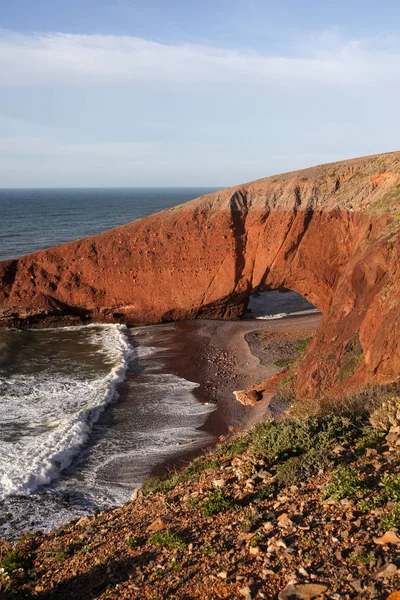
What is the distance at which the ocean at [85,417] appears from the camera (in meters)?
11.0

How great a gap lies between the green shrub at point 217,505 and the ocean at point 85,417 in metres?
3.69

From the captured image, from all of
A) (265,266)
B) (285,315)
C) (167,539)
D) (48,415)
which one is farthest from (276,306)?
(167,539)

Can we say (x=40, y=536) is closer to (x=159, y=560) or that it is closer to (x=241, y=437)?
(x=159, y=560)

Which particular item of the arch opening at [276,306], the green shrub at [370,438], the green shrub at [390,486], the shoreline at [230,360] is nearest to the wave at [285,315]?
the arch opening at [276,306]

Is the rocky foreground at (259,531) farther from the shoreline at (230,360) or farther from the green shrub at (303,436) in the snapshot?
the shoreline at (230,360)

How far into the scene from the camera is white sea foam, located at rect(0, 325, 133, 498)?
11.9 m

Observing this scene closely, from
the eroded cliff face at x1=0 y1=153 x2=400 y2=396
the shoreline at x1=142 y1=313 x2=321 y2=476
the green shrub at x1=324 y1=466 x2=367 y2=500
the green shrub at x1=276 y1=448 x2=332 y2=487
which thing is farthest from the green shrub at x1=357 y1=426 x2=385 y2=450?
the shoreline at x1=142 y1=313 x2=321 y2=476

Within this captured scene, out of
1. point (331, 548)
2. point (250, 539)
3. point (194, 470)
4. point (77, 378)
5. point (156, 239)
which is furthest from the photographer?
point (156, 239)

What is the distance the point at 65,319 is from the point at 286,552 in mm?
21107

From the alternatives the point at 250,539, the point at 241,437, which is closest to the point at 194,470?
the point at 241,437

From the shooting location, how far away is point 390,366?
37.3 ft

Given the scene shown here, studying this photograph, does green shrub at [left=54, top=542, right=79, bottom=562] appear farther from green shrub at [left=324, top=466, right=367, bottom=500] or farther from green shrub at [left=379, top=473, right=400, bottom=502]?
green shrub at [left=379, top=473, right=400, bottom=502]

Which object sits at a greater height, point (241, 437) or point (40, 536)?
point (241, 437)

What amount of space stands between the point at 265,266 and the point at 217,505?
49.7 ft
